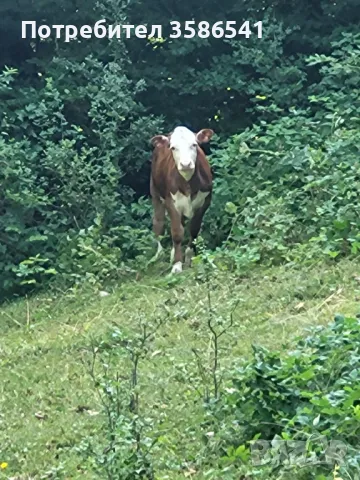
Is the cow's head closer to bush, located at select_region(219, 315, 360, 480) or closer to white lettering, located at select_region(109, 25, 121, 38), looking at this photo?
white lettering, located at select_region(109, 25, 121, 38)

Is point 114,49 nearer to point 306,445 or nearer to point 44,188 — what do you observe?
point 44,188

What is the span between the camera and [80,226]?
10.5 m

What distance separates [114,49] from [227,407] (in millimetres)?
7074

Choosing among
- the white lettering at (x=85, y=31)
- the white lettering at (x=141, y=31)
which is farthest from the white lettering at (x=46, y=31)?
the white lettering at (x=141, y=31)

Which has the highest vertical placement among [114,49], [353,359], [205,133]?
[114,49]

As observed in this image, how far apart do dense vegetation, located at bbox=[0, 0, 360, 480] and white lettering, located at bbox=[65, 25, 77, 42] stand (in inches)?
4.1

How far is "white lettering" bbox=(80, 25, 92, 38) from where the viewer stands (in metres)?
11.7

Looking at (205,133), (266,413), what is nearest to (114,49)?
(205,133)

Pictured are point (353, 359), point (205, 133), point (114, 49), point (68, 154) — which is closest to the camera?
point (353, 359)

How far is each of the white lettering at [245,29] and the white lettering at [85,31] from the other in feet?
5.55

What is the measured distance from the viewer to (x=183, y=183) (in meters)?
9.34

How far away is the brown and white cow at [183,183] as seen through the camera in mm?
9266

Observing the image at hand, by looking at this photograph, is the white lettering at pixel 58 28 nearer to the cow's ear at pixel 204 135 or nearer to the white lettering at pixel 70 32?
the white lettering at pixel 70 32

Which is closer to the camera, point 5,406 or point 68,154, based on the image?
point 5,406
